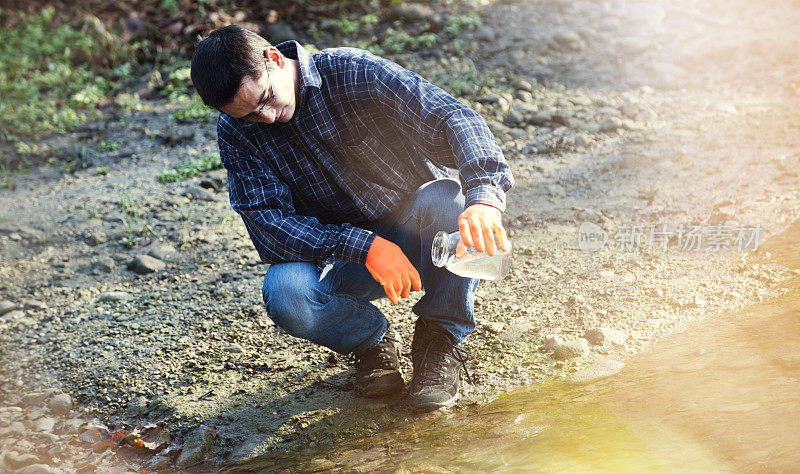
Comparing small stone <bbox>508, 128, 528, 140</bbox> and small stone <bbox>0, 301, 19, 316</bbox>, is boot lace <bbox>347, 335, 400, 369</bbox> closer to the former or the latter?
small stone <bbox>0, 301, 19, 316</bbox>

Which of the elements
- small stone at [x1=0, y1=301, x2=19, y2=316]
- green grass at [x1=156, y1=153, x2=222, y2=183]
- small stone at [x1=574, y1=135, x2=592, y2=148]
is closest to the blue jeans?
small stone at [x1=0, y1=301, x2=19, y2=316]

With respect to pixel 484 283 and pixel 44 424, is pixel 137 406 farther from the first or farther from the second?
pixel 484 283

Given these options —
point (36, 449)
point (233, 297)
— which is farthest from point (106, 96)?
point (36, 449)

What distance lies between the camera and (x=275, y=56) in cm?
246

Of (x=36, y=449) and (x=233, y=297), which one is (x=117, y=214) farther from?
(x=36, y=449)

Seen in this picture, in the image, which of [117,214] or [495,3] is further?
[495,3]

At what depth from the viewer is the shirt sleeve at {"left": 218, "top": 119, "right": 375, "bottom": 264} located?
8.20ft

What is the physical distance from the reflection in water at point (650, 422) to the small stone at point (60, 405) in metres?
0.90

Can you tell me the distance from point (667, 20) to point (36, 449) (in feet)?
20.0

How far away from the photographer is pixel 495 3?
698 centimetres

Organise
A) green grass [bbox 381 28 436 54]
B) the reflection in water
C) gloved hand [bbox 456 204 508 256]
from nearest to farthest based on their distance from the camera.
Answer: the reflection in water → gloved hand [bbox 456 204 508 256] → green grass [bbox 381 28 436 54]

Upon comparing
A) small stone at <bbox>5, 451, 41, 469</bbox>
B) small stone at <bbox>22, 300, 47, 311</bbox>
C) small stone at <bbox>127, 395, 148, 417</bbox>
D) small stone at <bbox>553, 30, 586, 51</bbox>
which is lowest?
small stone at <bbox>5, 451, 41, 469</bbox>

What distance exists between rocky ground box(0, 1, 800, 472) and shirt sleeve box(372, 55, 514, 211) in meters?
0.86

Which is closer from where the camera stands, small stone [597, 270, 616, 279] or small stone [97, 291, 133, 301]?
small stone [597, 270, 616, 279]
